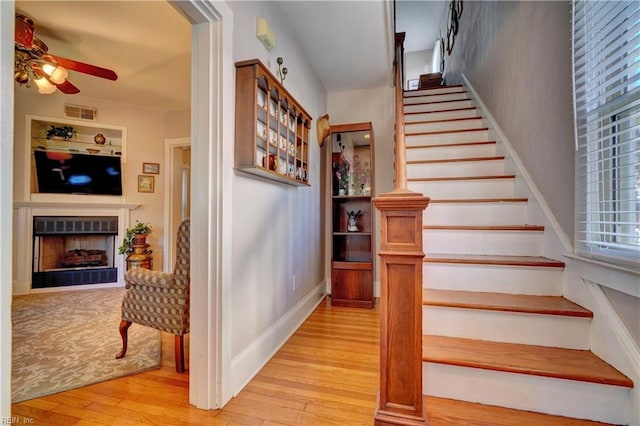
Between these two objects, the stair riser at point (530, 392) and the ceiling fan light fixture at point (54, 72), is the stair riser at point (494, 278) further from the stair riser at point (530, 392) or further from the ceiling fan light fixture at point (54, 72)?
the ceiling fan light fixture at point (54, 72)

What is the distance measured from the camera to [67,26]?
242 centimetres

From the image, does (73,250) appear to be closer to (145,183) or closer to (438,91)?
(145,183)

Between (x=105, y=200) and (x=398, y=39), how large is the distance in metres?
4.76

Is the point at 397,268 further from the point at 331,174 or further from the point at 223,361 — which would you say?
the point at 331,174

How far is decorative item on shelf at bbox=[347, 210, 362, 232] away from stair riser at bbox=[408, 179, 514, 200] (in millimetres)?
1162

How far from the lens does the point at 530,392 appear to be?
1169 mm

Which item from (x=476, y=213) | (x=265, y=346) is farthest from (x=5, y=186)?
(x=476, y=213)

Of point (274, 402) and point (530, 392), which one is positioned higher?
point (530, 392)

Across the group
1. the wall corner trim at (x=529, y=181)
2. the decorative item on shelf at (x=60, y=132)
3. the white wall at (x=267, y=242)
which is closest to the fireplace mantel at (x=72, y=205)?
the decorative item on shelf at (x=60, y=132)

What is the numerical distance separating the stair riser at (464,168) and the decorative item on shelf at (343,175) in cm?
100

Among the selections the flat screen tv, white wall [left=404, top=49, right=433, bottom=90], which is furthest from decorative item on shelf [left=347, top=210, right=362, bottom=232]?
white wall [left=404, top=49, right=433, bottom=90]

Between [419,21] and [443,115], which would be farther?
[419,21]

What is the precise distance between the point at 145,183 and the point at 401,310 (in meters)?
4.51

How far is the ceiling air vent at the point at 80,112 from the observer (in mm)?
3928
